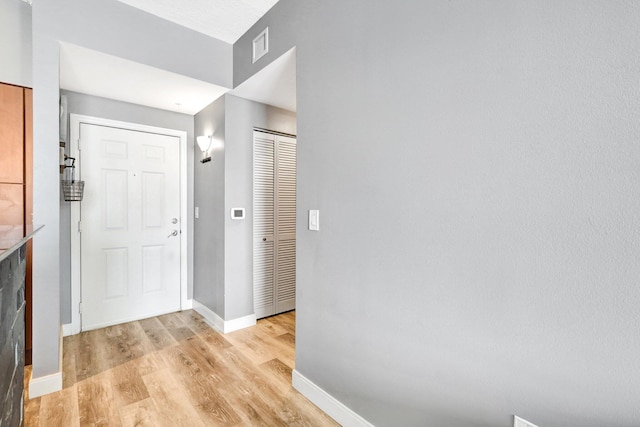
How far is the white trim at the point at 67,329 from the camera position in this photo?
2771 mm

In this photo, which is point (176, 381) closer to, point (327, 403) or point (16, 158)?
point (327, 403)

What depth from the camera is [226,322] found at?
2.90m

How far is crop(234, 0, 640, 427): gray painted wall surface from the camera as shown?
86 centimetres

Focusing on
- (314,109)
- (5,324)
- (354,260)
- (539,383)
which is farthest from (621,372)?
(5,324)

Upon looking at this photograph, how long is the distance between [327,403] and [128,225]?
265cm

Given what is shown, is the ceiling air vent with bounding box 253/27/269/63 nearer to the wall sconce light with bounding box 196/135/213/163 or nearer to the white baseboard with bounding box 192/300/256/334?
the wall sconce light with bounding box 196/135/213/163

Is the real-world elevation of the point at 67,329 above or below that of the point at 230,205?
below

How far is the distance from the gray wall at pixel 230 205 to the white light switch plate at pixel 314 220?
132 cm

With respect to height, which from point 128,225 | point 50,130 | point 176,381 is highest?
point 50,130

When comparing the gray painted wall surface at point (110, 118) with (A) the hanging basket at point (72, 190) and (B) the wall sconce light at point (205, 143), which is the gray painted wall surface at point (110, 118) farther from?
(B) the wall sconce light at point (205, 143)

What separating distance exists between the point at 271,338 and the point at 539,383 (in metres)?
2.27

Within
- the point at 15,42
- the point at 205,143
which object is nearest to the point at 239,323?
the point at 205,143

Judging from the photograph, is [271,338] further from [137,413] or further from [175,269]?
[175,269]

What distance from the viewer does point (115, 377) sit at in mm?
2143
